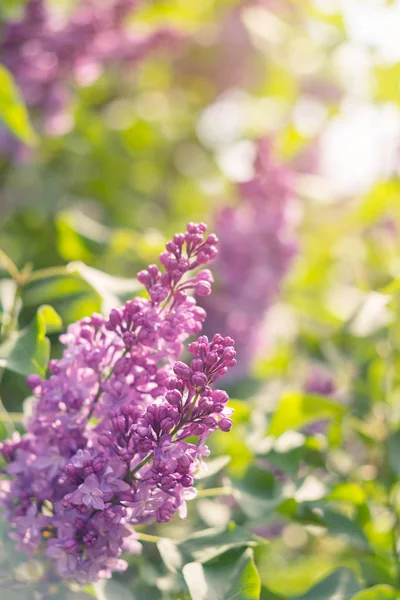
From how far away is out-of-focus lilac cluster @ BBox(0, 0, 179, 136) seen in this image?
1166 mm

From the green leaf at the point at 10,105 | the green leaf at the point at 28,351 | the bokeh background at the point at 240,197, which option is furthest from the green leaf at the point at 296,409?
the green leaf at the point at 10,105

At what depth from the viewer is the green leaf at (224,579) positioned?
22.9 inches

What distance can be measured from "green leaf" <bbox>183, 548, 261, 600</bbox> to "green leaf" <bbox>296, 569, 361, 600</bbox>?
0.15m

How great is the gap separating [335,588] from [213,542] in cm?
16

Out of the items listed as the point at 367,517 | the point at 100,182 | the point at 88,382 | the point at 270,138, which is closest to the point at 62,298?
the point at 88,382

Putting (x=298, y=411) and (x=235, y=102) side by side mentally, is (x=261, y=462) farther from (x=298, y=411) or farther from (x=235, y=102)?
(x=235, y=102)

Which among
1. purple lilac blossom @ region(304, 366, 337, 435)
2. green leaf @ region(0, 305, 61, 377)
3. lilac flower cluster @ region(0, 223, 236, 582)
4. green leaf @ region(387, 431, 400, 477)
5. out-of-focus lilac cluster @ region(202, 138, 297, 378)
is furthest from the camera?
out-of-focus lilac cluster @ region(202, 138, 297, 378)

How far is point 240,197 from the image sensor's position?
135 centimetres

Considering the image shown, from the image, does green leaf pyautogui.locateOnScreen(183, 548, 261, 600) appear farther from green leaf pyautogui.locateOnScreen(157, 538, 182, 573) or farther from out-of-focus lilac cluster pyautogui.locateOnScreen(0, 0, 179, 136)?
out-of-focus lilac cluster pyautogui.locateOnScreen(0, 0, 179, 136)

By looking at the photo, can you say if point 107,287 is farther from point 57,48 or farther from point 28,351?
point 57,48

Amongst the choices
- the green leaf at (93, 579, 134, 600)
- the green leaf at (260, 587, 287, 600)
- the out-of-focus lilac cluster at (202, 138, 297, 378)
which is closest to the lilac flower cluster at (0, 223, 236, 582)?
the green leaf at (93, 579, 134, 600)

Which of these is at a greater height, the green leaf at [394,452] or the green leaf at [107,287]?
the green leaf at [107,287]

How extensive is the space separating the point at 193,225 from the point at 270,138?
741 millimetres

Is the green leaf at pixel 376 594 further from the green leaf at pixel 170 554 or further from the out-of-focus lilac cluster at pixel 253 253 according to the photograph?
the out-of-focus lilac cluster at pixel 253 253
